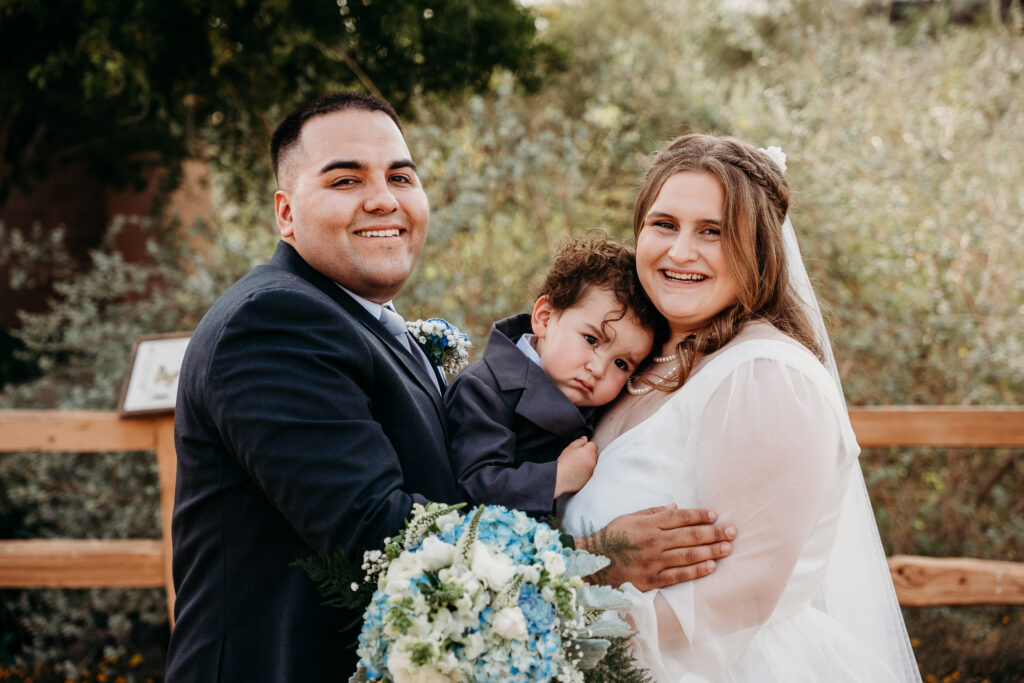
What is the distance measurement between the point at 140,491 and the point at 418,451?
4.03 metres

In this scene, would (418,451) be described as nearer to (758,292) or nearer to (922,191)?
(758,292)

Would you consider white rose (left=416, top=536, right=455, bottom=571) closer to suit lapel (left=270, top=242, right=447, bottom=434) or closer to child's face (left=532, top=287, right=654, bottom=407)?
suit lapel (left=270, top=242, right=447, bottom=434)

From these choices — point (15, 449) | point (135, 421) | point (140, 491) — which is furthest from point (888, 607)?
point (140, 491)

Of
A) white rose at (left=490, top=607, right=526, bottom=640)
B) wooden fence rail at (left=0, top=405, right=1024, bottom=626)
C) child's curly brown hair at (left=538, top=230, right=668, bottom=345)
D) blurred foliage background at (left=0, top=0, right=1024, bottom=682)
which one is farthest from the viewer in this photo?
blurred foliage background at (left=0, top=0, right=1024, bottom=682)

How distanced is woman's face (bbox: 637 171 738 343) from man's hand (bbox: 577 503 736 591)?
705mm

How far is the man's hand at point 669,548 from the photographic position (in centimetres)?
205

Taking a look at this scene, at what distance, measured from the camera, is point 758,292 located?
7.98 feet

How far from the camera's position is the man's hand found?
6.73ft

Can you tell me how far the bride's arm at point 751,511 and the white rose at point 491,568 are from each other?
0.60 metres

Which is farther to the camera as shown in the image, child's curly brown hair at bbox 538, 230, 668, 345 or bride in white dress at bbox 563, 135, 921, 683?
child's curly brown hair at bbox 538, 230, 668, 345

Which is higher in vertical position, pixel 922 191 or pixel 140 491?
pixel 922 191

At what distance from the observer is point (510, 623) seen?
1.58 m

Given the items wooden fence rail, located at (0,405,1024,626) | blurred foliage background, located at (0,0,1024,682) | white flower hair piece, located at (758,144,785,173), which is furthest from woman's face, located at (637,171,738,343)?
blurred foliage background, located at (0,0,1024,682)

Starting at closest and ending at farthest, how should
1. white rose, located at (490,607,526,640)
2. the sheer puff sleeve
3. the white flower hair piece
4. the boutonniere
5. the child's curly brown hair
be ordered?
1. white rose, located at (490,607,526,640)
2. the sheer puff sleeve
3. the white flower hair piece
4. the child's curly brown hair
5. the boutonniere
